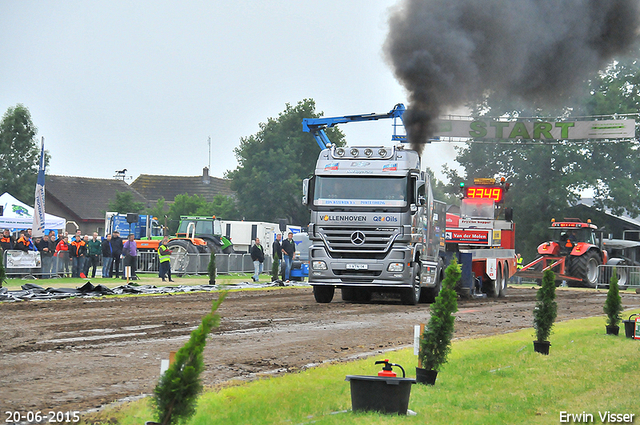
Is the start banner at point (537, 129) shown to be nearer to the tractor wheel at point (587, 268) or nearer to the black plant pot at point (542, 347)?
the tractor wheel at point (587, 268)

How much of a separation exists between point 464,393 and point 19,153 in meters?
62.3

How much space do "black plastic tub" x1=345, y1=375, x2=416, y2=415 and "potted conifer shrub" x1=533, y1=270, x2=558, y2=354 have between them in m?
5.39

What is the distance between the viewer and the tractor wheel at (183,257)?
113 ft

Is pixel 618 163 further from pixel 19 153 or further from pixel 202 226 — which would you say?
pixel 19 153

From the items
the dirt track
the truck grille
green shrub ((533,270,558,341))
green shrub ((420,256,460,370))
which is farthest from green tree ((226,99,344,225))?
green shrub ((420,256,460,370))

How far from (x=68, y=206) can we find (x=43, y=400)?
6848 centimetres

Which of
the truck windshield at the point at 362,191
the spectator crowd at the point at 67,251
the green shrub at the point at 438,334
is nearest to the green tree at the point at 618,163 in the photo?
the spectator crowd at the point at 67,251

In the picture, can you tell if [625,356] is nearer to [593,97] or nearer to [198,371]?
[198,371]

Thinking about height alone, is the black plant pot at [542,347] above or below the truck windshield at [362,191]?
below

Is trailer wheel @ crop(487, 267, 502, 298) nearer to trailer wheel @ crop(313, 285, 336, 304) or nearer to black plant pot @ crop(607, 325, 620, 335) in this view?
trailer wheel @ crop(313, 285, 336, 304)

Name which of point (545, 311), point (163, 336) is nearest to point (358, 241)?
point (545, 311)

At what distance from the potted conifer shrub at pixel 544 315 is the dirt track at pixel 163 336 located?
197 cm

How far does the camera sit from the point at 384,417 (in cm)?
649

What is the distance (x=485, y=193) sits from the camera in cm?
2656
